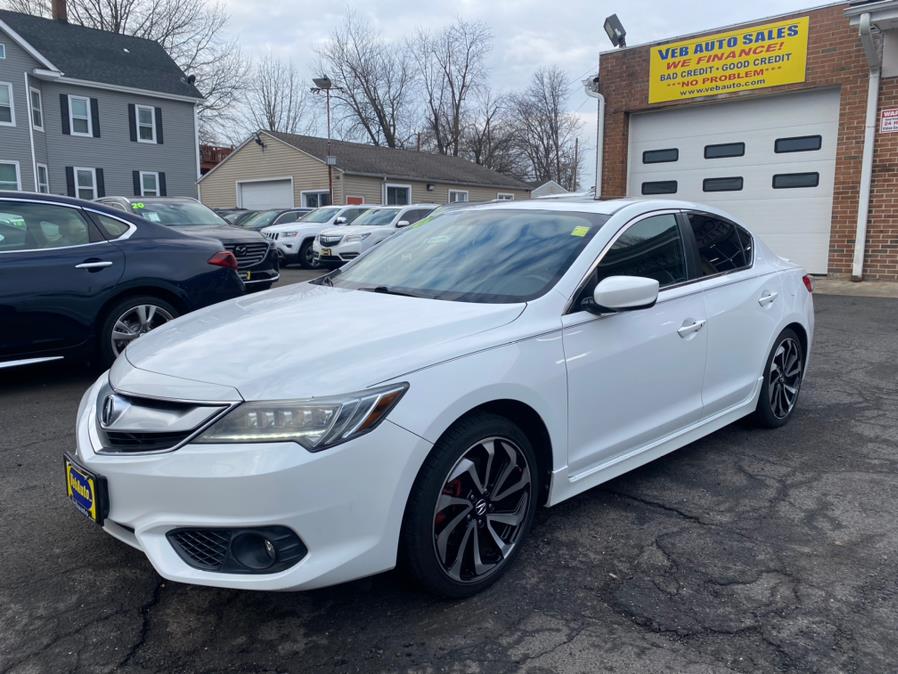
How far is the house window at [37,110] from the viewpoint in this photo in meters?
26.6

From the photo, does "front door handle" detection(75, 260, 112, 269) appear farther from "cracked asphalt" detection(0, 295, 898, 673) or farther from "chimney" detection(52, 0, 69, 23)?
"chimney" detection(52, 0, 69, 23)

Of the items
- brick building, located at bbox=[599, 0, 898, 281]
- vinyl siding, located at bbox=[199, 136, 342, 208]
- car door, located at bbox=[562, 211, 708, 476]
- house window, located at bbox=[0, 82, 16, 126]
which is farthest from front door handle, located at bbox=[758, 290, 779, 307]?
house window, located at bbox=[0, 82, 16, 126]

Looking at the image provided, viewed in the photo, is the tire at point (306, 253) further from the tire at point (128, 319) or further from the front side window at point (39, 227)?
the front side window at point (39, 227)

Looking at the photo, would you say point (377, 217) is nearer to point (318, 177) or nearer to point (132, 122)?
point (318, 177)

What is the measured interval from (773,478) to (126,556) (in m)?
3.23

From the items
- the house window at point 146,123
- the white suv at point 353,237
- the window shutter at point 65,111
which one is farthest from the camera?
the house window at point 146,123

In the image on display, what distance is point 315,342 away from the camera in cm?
273

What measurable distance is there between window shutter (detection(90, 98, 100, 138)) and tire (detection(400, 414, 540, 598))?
30.3 metres

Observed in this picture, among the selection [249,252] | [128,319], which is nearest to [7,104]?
[249,252]

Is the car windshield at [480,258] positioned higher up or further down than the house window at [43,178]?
further down

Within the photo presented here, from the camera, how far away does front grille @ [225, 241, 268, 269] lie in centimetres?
870

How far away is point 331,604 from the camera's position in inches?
109

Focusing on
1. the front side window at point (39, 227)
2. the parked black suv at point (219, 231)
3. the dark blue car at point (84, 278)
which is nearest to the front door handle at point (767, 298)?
the dark blue car at point (84, 278)

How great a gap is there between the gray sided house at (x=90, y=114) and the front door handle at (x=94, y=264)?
917 inches
